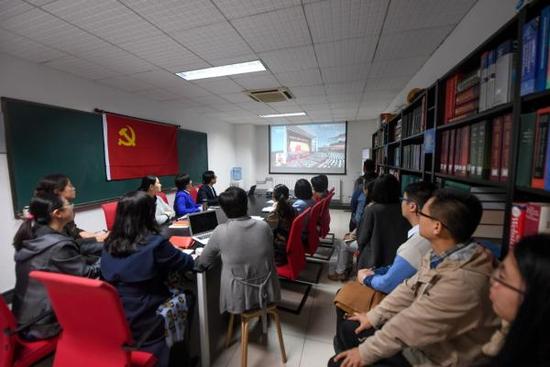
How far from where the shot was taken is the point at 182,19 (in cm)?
183

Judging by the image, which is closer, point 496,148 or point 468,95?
point 496,148

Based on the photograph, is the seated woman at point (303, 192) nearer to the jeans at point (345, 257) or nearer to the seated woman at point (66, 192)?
the jeans at point (345, 257)

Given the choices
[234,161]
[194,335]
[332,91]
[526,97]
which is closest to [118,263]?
[194,335]

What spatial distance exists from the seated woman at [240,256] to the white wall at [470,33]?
1.99 m

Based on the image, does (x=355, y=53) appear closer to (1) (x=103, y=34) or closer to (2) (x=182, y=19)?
(2) (x=182, y=19)

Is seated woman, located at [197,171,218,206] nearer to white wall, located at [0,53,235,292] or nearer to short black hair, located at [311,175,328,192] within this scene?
white wall, located at [0,53,235,292]

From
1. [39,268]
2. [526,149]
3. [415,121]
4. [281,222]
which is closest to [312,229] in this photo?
[281,222]

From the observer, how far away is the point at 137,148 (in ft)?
12.8

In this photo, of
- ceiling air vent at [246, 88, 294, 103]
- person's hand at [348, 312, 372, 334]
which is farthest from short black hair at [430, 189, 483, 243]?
ceiling air vent at [246, 88, 294, 103]

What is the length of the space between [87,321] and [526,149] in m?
1.89

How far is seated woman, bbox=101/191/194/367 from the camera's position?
4.00 feet

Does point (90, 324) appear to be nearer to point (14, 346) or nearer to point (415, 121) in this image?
point (14, 346)

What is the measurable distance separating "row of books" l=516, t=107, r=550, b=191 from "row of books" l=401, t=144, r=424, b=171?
3.85ft

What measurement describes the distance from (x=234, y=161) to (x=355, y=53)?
5354 mm
